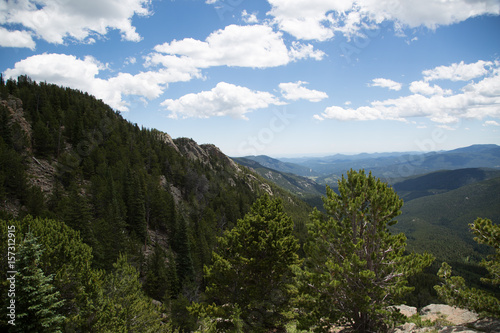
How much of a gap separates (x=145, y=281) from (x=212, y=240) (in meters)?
21.1

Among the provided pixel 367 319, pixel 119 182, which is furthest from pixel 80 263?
pixel 119 182

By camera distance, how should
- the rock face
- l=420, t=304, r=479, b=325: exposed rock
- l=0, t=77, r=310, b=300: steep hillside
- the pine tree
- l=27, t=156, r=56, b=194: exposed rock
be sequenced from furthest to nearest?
l=27, t=156, r=56, b=194: exposed rock, l=0, t=77, r=310, b=300: steep hillside, l=420, t=304, r=479, b=325: exposed rock, the pine tree, the rock face

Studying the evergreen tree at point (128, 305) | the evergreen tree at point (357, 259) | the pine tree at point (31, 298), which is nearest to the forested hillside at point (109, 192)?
the pine tree at point (31, 298)

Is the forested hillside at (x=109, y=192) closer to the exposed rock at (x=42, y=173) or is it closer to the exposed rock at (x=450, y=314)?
the exposed rock at (x=42, y=173)

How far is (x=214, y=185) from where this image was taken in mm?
101375

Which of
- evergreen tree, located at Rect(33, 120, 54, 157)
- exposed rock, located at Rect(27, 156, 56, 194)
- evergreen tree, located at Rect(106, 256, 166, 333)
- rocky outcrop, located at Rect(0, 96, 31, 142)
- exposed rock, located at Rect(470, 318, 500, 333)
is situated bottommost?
evergreen tree, located at Rect(106, 256, 166, 333)

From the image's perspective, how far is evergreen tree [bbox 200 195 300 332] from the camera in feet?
55.1

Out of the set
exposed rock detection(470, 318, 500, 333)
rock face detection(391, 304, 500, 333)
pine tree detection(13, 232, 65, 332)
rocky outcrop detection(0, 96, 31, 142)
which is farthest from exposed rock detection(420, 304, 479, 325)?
rocky outcrop detection(0, 96, 31, 142)

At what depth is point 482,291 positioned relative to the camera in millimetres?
12453

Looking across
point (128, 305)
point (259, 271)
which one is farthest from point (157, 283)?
point (259, 271)

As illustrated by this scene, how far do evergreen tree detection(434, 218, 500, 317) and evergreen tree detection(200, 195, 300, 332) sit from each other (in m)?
8.65

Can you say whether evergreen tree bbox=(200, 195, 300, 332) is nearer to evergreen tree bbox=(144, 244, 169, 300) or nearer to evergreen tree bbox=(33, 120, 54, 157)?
evergreen tree bbox=(144, 244, 169, 300)

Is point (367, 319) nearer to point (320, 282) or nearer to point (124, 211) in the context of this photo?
point (320, 282)

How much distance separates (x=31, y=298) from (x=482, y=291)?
2450cm
